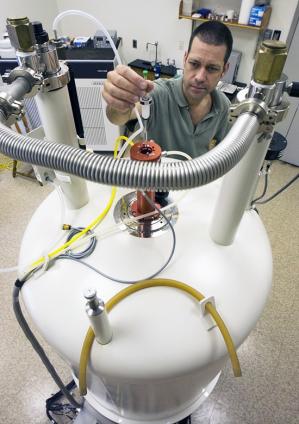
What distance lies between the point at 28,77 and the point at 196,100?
3.22 feet

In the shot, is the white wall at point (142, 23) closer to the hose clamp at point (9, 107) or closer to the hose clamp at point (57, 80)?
the hose clamp at point (57, 80)

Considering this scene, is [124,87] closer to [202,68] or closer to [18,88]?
[18,88]

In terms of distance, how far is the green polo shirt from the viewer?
1312 millimetres

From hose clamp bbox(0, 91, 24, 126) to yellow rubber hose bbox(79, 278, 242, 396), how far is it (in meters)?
0.35

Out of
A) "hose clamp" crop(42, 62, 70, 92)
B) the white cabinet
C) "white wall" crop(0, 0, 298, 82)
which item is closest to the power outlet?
"white wall" crop(0, 0, 298, 82)

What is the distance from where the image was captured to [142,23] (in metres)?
2.85

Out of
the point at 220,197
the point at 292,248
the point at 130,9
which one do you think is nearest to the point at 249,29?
the point at 130,9

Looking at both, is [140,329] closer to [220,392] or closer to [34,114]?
[220,392]

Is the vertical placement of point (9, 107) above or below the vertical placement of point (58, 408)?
above

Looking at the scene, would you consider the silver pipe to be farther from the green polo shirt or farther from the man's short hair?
the man's short hair

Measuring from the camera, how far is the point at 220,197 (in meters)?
0.59

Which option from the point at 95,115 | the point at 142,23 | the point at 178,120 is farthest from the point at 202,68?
the point at 142,23

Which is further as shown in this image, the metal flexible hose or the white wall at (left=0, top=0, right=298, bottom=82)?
the white wall at (left=0, top=0, right=298, bottom=82)

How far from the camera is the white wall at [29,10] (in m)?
2.51
